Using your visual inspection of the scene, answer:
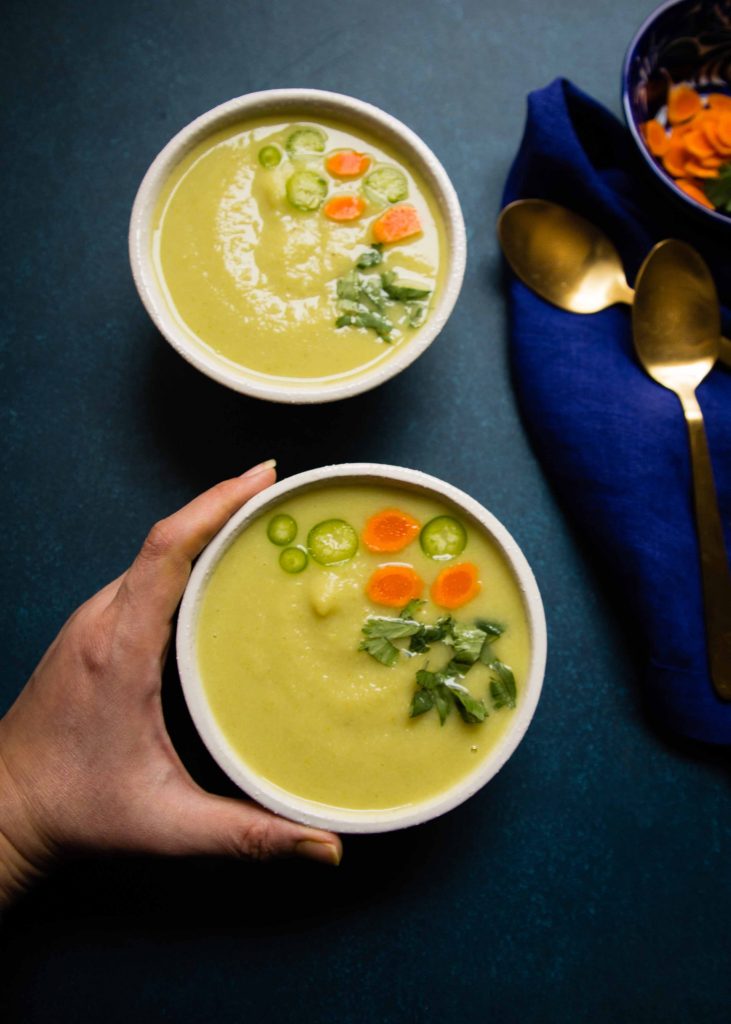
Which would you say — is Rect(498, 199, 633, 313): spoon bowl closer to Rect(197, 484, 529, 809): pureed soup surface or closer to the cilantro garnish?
the cilantro garnish

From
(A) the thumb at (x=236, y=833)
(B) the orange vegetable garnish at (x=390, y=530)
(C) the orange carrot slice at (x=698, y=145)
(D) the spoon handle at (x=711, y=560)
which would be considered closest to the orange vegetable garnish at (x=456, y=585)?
(B) the orange vegetable garnish at (x=390, y=530)

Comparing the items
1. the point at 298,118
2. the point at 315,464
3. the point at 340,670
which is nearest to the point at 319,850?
the point at 340,670

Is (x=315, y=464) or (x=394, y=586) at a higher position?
(x=315, y=464)

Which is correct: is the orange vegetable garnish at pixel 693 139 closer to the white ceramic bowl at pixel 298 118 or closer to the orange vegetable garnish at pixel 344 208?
the white ceramic bowl at pixel 298 118

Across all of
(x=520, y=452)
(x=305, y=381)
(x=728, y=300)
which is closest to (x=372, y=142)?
(x=305, y=381)

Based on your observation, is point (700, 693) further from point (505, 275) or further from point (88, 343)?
point (88, 343)

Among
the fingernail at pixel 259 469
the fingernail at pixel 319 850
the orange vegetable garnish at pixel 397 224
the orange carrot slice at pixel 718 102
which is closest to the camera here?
the fingernail at pixel 319 850

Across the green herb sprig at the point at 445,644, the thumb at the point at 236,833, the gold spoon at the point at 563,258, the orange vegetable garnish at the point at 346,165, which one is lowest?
the thumb at the point at 236,833

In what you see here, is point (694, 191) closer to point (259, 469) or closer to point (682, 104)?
point (682, 104)
